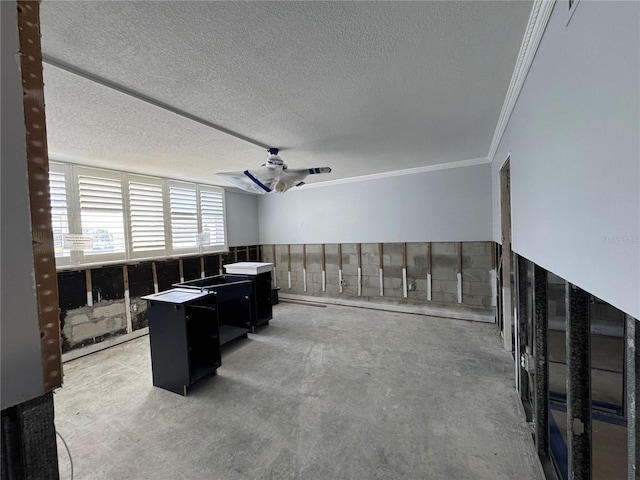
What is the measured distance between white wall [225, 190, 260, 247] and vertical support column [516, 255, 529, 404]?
528 centimetres

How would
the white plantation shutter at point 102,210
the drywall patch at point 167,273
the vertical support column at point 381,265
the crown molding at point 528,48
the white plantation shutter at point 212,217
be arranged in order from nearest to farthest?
the crown molding at point 528,48 < the white plantation shutter at point 102,210 < the drywall patch at point 167,273 < the vertical support column at point 381,265 < the white plantation shutter at point 212,217

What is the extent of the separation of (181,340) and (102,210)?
2.57 meters

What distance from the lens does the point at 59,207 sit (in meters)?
3.39

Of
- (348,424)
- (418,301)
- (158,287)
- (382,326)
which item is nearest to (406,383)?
(348,424)

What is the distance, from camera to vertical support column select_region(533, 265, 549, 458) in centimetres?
170

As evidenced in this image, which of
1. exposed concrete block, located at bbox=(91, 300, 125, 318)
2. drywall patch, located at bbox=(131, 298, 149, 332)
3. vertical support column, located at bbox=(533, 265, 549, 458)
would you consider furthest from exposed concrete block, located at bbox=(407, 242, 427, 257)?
exposed concrete block, located at bbox=(91, 300, 125, 318)

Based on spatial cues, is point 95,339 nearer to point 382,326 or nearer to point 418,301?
point 382,326

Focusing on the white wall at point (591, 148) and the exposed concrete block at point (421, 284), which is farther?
the exposed concrete block at point (421, 284)

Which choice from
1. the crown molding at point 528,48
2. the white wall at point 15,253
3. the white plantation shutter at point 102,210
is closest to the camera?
the white wall at point 15,253

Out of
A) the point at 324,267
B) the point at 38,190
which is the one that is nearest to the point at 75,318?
the point at 324,267

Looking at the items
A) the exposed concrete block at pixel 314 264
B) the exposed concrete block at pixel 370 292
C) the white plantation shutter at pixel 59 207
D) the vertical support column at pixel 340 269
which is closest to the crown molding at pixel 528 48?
the exposed concrete block at pixel 370 292

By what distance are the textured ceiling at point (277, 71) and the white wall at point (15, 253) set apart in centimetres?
103

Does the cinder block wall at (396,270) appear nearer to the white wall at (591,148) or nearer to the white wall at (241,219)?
the white wall at (241,219)

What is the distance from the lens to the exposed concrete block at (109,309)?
148 inches
